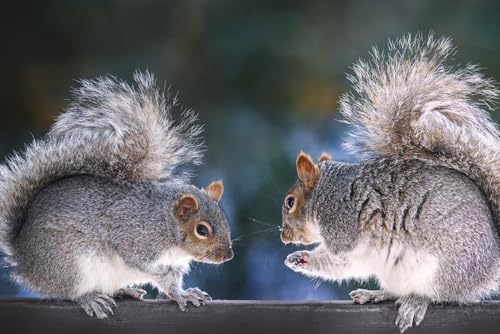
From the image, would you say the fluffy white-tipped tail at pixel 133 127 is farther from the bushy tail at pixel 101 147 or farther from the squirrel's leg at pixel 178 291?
the squirrel's leg at pixel 178 291

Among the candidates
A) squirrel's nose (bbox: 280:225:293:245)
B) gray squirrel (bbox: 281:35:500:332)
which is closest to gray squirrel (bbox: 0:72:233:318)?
squirrel's nose (bbox: 280:225:293:245)

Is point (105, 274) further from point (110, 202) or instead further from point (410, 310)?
point (410, 310)

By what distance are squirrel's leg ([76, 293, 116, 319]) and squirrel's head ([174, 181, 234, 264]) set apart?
0.82 ft

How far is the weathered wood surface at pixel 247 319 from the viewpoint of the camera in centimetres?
189

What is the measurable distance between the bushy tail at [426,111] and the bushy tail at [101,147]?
431 millimetres

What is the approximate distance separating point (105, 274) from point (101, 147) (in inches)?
12.6

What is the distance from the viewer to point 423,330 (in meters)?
1.92

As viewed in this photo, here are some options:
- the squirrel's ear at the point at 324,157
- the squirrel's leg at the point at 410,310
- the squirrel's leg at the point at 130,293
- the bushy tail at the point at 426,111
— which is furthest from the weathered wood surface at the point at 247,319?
the squirrel's ear at the point at 324,157

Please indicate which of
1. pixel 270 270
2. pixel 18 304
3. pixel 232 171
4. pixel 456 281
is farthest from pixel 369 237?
pixel 232 171

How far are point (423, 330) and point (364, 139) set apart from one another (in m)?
0.51

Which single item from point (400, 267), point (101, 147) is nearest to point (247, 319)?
point (400, 267)

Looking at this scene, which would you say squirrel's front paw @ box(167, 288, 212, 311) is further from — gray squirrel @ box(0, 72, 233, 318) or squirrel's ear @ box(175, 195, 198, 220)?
squirrel's ear @ box(175, 195, 198, 220)

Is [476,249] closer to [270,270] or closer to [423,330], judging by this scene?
[423,330]

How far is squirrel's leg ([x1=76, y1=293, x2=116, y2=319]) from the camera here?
1961 mm
